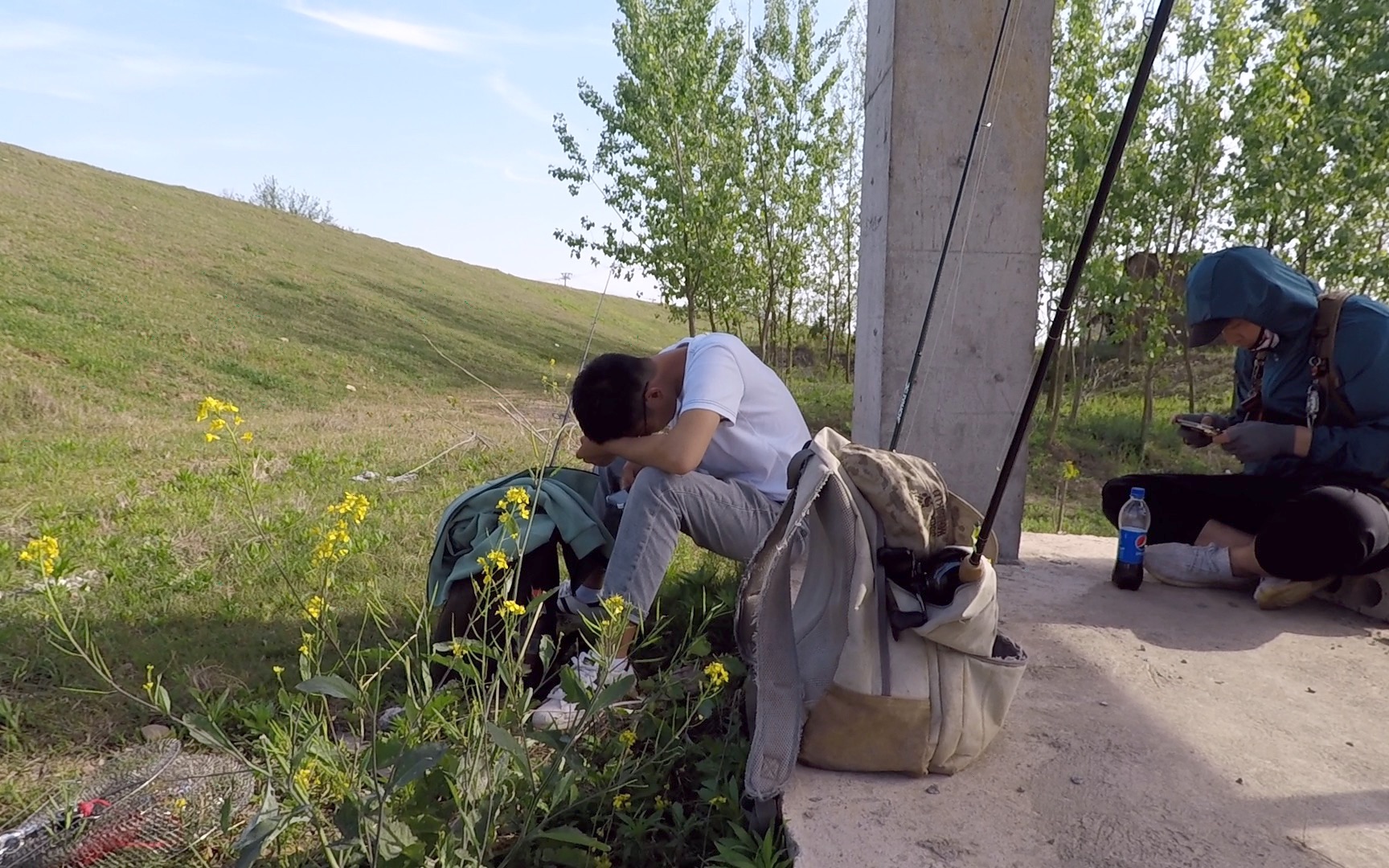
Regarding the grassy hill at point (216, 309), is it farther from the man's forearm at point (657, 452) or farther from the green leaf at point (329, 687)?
the green leaf at point (329, 687)

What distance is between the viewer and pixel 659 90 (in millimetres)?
12336

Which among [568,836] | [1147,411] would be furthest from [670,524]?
[1147,411]

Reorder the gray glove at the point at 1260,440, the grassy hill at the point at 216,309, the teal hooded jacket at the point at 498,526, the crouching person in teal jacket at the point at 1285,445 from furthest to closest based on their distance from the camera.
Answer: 1. the grassy hill at the point at 216,309
2. the gray glove at the point at 1260,440
3. the crouching person in teal jacket at the point at 1285,445
4. the teal hooded jacket at the point at 498,526

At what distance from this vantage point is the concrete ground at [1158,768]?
76.7 inches

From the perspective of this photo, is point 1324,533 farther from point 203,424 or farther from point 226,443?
point 203,424

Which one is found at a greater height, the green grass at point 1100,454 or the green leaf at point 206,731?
the green grass at point 1100,454

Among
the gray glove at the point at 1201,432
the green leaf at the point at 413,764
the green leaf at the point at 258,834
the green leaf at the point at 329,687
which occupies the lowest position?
the green leaf at the point at 258,834

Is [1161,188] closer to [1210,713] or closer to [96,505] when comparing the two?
[1210,713]

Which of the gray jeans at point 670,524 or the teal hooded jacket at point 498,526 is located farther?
the teal hooded jacket at point 498,526

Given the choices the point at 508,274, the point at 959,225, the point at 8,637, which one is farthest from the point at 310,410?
the point at 508,274

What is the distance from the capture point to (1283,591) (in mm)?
3209

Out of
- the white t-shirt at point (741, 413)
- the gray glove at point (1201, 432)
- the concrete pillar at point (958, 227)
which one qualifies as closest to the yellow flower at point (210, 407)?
the white t-shirt at point (741, 413)

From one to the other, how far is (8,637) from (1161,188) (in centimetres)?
1018

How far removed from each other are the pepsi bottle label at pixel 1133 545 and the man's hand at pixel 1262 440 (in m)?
0.46
